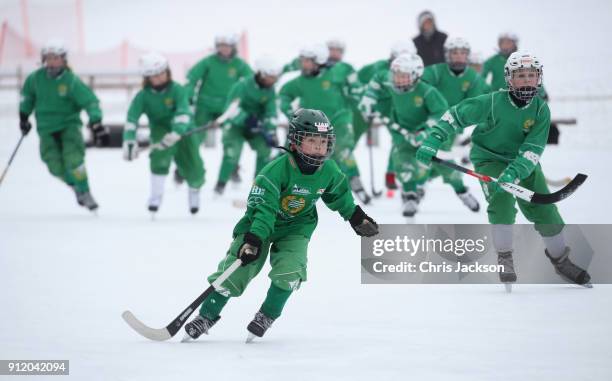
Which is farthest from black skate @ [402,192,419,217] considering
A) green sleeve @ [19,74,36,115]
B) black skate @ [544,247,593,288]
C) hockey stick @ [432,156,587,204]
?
green sleeve @ [19,74,36,115]

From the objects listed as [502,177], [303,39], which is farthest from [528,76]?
[303,39]

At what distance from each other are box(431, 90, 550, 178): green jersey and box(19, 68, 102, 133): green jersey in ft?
13.6

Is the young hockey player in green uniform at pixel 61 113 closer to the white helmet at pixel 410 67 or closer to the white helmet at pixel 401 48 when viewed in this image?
the white helmet at pixel 410 67

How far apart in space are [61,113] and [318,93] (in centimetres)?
251

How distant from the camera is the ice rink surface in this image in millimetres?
3887

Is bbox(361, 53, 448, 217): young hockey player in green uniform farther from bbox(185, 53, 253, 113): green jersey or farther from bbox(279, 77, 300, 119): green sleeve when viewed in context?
bbox(185, 53, 253, 113): green jersey

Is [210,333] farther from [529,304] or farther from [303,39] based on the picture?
[303,39]

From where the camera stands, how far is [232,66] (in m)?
11.2

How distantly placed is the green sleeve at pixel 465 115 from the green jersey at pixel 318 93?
422 centimetres

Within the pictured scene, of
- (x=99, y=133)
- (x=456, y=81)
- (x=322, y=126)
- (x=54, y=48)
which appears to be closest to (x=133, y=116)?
(x=99, y=133)

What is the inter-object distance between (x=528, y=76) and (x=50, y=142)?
496 centimetres

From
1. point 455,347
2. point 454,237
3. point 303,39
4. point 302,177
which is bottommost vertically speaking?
point 303,39

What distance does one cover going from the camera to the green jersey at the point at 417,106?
817 cm

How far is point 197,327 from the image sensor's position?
4.37 m
